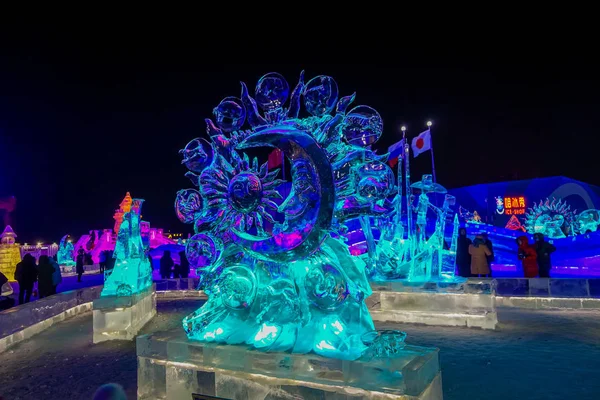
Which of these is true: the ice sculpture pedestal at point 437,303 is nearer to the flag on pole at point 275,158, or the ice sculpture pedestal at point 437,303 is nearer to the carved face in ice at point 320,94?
the carved face in ice at point 320,94

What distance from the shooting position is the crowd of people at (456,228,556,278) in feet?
29.5

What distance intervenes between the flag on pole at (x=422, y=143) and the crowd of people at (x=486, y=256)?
6.43 m

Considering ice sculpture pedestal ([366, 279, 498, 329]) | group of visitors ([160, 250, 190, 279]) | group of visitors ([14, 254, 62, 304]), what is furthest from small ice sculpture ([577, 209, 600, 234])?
group of visitors ([14, 254, 62, 304])

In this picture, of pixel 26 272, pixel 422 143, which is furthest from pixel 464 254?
pixel 26 272

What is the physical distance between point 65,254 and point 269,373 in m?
24.3

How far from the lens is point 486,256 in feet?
29.6

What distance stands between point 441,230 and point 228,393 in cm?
590

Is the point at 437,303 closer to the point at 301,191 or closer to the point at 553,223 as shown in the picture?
the point at 301,191

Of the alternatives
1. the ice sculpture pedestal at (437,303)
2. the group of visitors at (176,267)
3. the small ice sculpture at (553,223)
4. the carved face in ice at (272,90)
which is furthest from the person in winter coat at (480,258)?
the small ice sculpture at (553,223)

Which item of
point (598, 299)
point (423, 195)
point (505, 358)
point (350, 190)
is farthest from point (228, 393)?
point (598, 299)

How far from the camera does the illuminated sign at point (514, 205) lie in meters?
33.6

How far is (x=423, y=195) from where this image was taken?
26.9 ft

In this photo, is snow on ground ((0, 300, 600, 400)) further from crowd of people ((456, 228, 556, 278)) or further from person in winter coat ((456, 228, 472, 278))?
person in winter coat ((456, 228, 472, 278))

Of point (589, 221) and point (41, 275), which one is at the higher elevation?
point (589, 221)
